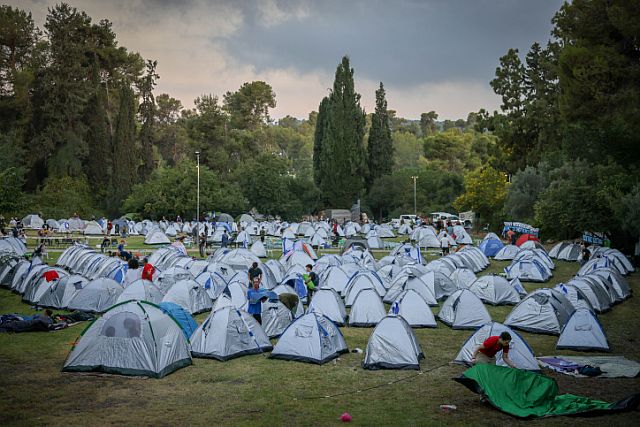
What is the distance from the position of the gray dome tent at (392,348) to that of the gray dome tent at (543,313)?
4.66m

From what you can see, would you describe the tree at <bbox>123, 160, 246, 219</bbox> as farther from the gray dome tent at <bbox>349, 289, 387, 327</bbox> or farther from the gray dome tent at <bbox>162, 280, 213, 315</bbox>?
the gray dome tent at <bbox>349, 289, 387, 327</bbox>

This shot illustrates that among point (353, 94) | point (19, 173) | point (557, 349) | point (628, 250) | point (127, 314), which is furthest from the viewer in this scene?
point (353, 94)

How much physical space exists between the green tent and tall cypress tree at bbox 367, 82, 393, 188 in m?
58.5

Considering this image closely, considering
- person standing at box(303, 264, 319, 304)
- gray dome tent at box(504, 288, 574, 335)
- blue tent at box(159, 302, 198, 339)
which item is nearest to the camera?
blue tent at box(159, 302, 198, 339)

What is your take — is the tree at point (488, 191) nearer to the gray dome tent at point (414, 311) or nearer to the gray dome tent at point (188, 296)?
the gray dome tent at point (414, 311)

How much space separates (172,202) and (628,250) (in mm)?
37017

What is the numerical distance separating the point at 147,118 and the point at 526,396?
208ft

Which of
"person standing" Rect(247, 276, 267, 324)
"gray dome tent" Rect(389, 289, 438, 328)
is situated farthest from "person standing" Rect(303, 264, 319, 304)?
"person standing" Rect(247, 276, 267, 324)

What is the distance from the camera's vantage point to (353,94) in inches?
2539

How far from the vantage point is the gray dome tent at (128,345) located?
11406mm

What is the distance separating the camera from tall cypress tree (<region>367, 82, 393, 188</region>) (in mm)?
67438

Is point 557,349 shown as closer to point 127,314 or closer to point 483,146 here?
point 127,314

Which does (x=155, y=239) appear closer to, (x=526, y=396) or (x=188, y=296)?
(x=188, y=296)

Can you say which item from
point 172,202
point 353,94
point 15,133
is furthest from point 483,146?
point 15,133
